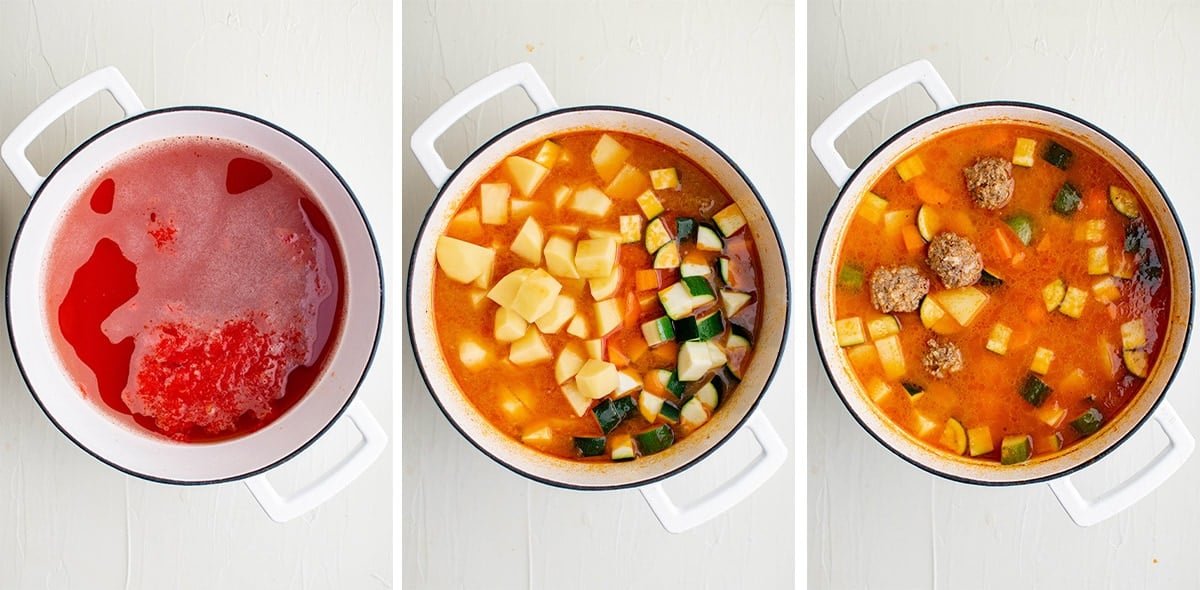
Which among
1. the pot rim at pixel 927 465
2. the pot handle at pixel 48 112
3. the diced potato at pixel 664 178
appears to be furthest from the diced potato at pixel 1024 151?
the pot handle at pixel 48 112

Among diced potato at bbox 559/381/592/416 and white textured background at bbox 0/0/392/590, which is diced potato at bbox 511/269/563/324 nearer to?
diced potato at bbox 559/381/592/416

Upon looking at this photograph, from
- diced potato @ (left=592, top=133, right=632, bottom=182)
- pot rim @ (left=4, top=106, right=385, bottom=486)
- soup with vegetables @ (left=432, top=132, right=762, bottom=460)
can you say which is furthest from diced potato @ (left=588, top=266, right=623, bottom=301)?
pot rim @ (left=4, top=106, right=385, bottom=486)

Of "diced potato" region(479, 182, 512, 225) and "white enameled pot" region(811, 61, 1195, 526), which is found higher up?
"diced potato" region(479, 182, 512, 225)

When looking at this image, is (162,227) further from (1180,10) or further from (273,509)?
(1180,10)

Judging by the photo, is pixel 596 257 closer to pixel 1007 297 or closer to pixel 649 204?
pixel 649 204

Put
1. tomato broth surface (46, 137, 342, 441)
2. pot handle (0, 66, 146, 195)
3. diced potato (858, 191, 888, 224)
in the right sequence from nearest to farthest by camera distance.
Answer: pot handle (0, 66, 146, 195) → tomato broth surface (46, 137, 342, 441) → diced potato (858, 191, 888, 224)

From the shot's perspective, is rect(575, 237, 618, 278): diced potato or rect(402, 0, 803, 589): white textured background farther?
rect(402, 0, 803, 589): white textured background
